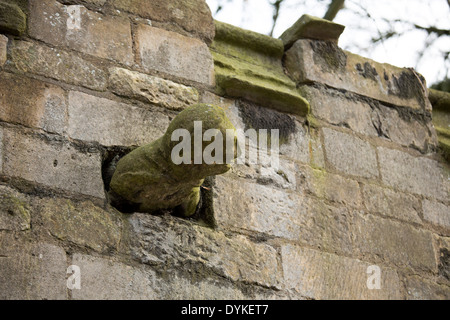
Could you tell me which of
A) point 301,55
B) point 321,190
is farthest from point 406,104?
point 321,190

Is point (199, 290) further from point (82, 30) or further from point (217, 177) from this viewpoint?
point (82, 30)

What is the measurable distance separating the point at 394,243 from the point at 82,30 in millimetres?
1871

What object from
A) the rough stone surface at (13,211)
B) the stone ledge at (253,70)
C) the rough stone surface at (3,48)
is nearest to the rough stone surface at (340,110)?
the stone ledge at (253,70)

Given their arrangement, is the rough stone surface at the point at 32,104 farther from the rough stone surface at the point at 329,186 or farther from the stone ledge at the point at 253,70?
the rough stone surface at the point at 329,186

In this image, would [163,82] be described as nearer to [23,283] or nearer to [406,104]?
[23,283]

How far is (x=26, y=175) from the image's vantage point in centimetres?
278

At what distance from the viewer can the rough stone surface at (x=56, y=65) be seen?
303 cm

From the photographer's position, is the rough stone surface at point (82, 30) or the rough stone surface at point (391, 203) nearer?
the rough stone surface at point (82, 30)

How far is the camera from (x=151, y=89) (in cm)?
329

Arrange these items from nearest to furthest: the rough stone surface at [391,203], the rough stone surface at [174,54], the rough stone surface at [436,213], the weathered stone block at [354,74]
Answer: the rough stone surface at [174,54] < the rough stone surface at [391,203] < the rough stone surface at [436,213] < the weathered stone block at [354,74]

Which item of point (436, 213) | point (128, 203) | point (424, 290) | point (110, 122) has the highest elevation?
point (110, 122)

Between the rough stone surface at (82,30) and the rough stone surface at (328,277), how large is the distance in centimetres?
122

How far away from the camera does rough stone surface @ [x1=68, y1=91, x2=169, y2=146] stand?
3025 mm

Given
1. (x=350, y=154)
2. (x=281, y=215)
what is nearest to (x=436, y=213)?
(x=350, y=154)
